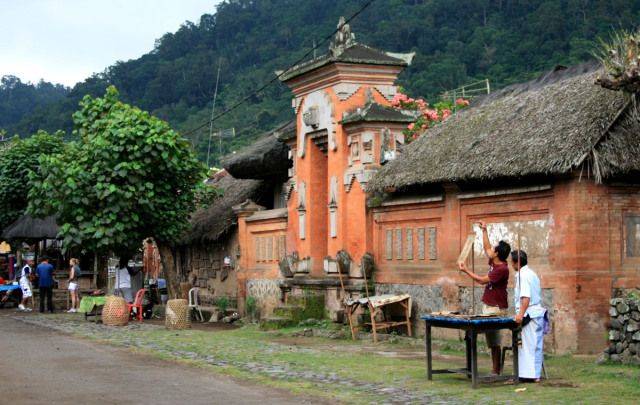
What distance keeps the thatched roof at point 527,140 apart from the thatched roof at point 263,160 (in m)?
5.89

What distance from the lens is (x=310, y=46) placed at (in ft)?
198

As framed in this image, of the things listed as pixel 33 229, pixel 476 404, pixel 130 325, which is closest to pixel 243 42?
pixel 33 229

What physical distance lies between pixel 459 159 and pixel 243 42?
187 feet

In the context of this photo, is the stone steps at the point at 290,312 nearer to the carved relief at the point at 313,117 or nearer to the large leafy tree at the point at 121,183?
the carved relief at the point at 313,117

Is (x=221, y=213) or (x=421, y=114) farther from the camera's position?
(x=221, y=213)

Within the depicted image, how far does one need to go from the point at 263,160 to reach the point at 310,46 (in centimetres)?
3472

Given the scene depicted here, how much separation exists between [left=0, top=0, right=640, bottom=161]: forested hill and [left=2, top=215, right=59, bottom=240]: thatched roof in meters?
21.1

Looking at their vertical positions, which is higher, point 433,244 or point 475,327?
point 433,244

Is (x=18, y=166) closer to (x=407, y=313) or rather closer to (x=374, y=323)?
(x=407, y=313)

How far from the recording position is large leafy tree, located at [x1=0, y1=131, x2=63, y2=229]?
37469mm

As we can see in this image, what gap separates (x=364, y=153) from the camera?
70.2ft

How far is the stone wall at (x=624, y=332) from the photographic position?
14180 mm

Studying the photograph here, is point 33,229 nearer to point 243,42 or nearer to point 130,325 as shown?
point 130,325

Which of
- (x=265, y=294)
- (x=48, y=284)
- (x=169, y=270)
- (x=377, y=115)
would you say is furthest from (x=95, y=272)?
(x=377, y=115)
